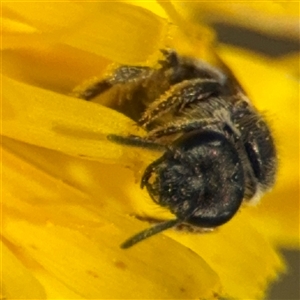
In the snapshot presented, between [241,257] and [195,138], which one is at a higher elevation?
[195,138]

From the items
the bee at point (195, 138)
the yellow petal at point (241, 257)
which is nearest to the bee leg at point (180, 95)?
the bee at point (195, 138)

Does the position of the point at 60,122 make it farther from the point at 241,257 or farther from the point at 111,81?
the point at 241,257

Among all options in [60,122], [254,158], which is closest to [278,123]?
[254,158]

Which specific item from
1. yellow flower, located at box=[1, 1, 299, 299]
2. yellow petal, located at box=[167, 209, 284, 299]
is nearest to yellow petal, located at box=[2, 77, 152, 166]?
yellow flower, located at box=[1, 1, 299, 299]

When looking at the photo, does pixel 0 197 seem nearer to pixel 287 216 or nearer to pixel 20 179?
pixel 20 179

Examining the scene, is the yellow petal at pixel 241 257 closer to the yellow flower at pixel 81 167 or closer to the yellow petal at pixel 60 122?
the yellow flower at pixel 81 167

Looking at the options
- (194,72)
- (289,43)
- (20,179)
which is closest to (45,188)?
(20,179)
